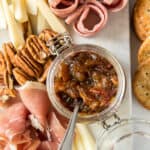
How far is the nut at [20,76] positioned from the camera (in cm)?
155

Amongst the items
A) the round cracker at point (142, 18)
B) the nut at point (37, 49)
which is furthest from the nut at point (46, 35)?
the round cracker at point (142, 18)

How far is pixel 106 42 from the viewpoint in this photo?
62.4 inches

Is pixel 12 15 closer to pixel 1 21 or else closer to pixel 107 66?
pixel 1 21

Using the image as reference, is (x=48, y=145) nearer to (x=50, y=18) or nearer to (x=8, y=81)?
(x=8, y=81)

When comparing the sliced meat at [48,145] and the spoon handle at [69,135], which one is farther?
the sliced meat at [48,145]

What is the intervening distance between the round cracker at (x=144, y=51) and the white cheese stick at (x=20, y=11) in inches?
12.2

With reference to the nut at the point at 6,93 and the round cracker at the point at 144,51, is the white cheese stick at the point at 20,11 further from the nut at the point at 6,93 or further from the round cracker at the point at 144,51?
the round cracker at the point at 144,51

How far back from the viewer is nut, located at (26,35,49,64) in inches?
61.0

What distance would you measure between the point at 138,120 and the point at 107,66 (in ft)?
0.55

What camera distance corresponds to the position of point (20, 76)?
1.55 m

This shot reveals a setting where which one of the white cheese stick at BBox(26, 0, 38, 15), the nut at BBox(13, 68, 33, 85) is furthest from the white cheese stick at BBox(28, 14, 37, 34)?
the nut at BBox(13, 68, 33, 85)

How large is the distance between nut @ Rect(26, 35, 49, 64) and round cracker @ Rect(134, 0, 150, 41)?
0.82 ft

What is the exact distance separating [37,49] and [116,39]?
8.3 inches

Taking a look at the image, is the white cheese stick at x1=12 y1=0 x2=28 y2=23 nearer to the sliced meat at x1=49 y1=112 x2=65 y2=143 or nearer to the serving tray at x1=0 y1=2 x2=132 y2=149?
the serving tray at x1=0 y1=2 x2=132 y2=149
